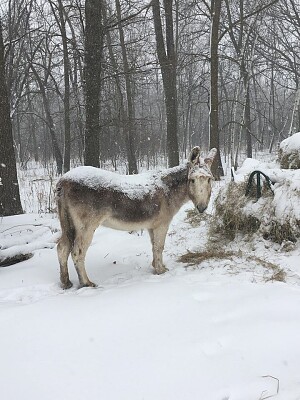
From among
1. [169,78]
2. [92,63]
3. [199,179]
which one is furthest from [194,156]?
[169,78]

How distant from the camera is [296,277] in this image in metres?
3.73

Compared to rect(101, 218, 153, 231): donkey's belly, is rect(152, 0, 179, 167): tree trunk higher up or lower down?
higher up

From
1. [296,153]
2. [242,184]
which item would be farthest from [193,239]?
[296,153]

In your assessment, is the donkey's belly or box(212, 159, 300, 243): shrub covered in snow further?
box(212, 159, 300, 243): shrub covered in snow

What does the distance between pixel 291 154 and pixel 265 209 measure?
1.86 meters

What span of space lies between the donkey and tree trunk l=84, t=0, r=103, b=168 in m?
3.16

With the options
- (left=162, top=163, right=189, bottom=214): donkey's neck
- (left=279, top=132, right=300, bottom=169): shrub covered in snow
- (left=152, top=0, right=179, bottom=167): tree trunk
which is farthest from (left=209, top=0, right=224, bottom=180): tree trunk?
(left=162, top=163, right=189, bottom=214): donkey's neck

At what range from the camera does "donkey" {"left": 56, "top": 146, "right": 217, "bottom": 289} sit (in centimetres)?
389

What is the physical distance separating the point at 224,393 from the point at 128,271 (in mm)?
2664

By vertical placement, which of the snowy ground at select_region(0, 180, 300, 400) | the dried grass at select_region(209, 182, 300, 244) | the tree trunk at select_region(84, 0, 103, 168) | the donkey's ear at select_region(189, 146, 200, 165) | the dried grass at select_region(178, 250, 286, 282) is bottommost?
the dried grass at select_region(178, 250, 286, 282)

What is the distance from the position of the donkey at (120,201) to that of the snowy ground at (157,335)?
477mm

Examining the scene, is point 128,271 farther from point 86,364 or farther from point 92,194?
point 86,364

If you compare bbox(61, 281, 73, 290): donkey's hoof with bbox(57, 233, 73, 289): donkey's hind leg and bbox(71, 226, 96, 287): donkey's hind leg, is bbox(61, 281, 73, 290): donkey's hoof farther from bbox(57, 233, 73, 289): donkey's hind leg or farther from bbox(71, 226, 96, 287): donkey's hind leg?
bbox(71, 226, 96, 287): donkey's hind leg

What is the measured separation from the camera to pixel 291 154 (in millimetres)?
6129
